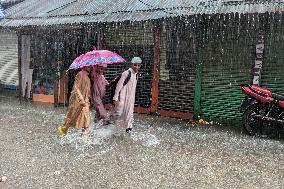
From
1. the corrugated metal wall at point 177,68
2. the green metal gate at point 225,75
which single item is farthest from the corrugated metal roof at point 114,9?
the green metal gate at point 225,75

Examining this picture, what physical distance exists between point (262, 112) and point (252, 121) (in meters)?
0.31

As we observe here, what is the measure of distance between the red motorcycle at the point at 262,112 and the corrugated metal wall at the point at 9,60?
9.30m

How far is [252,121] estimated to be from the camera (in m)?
7.84

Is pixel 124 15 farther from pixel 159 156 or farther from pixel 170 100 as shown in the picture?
pixel 159 156

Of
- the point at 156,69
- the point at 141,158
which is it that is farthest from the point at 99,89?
the point at 156,69

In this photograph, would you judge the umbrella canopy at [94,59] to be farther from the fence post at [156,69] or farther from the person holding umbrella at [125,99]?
the fence post at [156,69]

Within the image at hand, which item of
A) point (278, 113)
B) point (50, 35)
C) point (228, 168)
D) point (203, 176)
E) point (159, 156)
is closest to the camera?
point (203, 176)

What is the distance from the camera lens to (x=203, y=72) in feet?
30.3

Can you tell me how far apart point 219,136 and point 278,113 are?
4.49ft

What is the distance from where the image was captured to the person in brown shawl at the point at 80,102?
22.8 ft

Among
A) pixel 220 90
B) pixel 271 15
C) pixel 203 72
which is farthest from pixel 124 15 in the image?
pixel 271 15

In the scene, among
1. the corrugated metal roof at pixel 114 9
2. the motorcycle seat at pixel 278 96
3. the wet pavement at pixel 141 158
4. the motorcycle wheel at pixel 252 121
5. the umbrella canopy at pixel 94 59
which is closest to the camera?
the wet pavement at pixel 141 158

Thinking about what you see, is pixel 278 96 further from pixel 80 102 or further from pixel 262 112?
pixel 80 102

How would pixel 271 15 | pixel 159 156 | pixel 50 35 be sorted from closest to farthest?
1. pixel 159 156
2. pixel 271 15
3. pixel 50 35
